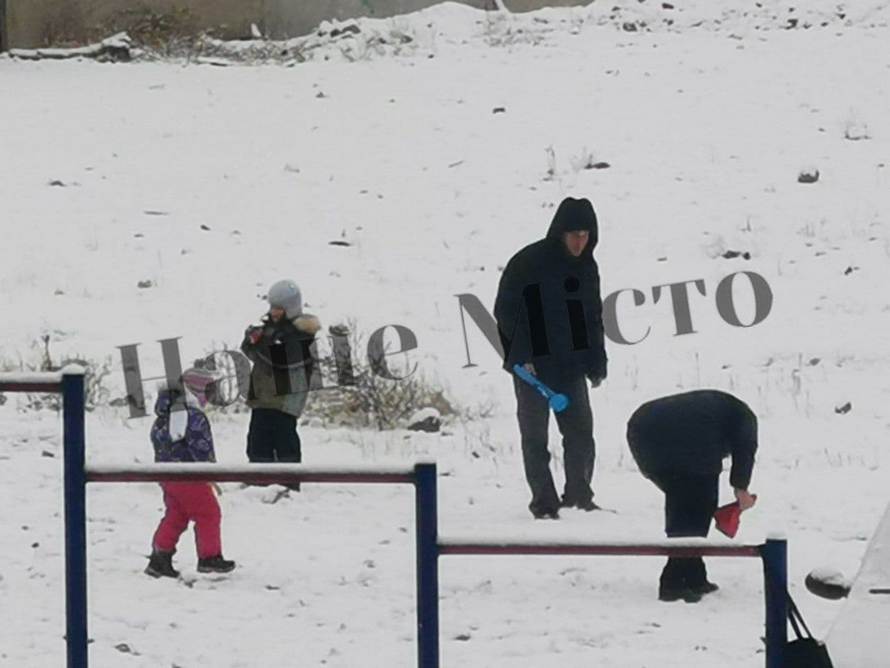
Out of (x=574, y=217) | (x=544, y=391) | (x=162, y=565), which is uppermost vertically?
(x=574, y=217)

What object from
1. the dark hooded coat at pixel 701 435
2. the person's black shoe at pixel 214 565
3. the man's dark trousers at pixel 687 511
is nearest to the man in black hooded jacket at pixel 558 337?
the man's dark trousers at pixel 687 511

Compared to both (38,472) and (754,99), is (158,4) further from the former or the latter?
(38,472)

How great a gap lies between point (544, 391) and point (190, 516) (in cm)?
200

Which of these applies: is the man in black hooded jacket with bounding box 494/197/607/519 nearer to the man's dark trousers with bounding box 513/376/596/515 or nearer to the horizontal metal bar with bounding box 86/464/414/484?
the man's dark trousers with bounding box 513/376/596/515

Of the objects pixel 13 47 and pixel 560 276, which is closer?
pixel 560 276

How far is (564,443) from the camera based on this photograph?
9195mm

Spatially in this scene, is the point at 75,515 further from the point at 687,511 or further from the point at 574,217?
the point at 574,217

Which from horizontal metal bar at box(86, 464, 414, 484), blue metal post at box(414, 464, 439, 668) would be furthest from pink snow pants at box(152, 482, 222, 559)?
blue metal post at box(414, 464, 439, 668)

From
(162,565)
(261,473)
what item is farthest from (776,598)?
(162,565)

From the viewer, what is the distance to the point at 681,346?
1300 centimetres

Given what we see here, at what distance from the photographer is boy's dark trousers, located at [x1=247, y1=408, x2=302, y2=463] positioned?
937 cm

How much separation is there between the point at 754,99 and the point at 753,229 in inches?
133

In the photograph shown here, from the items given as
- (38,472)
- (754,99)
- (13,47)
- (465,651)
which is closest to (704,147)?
(754,99)

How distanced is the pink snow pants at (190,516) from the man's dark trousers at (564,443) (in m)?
1.78
